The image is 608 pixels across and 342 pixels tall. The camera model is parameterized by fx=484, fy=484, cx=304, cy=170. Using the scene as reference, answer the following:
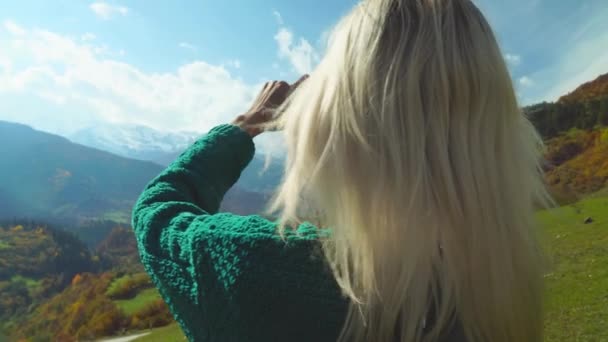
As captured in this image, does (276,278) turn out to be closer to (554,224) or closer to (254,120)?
(254,120)

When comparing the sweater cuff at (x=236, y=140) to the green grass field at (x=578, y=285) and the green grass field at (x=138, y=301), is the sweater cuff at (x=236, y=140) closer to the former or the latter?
the green grass field at (x=578, y=285)

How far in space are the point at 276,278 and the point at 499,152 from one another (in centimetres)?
63

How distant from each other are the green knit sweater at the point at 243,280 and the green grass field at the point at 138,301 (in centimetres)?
4747

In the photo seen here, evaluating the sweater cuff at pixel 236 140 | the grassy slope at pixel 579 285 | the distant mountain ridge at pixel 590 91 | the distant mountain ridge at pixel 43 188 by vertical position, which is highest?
the distant mountain ridge at pixel 43 188

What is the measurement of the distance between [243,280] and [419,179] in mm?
479

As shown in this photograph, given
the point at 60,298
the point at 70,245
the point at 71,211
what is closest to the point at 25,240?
the point at 70,245

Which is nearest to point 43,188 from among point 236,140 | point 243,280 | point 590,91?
point 590,91

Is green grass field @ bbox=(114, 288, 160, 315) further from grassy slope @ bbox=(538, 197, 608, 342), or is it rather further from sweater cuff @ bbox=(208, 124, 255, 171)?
sweater cuff @ bbox=(208, 124, 255, 171)

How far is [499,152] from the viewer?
3.93ft

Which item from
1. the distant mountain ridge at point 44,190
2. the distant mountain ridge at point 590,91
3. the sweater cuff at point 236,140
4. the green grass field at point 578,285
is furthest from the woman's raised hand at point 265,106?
the distant mountain ridge at point 44,190

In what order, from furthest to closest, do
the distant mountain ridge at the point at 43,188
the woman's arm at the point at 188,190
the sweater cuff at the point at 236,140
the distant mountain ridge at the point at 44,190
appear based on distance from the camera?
the distant mountain ridge at the point at 43,188 < the distant mountain ridge at the point at 44,190 < the sweater cuff at the point at 236,140 < the woman's arm at the point at 188,190

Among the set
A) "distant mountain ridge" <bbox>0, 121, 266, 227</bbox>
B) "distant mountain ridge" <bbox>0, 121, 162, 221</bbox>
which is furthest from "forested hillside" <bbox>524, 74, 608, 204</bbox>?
"distant mountain ridge" <bbox>0, 121, 162, 221</bbox>

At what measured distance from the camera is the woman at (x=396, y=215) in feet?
3.71

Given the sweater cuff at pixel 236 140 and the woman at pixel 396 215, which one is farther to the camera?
the sweater cuff at pixel 236 140
